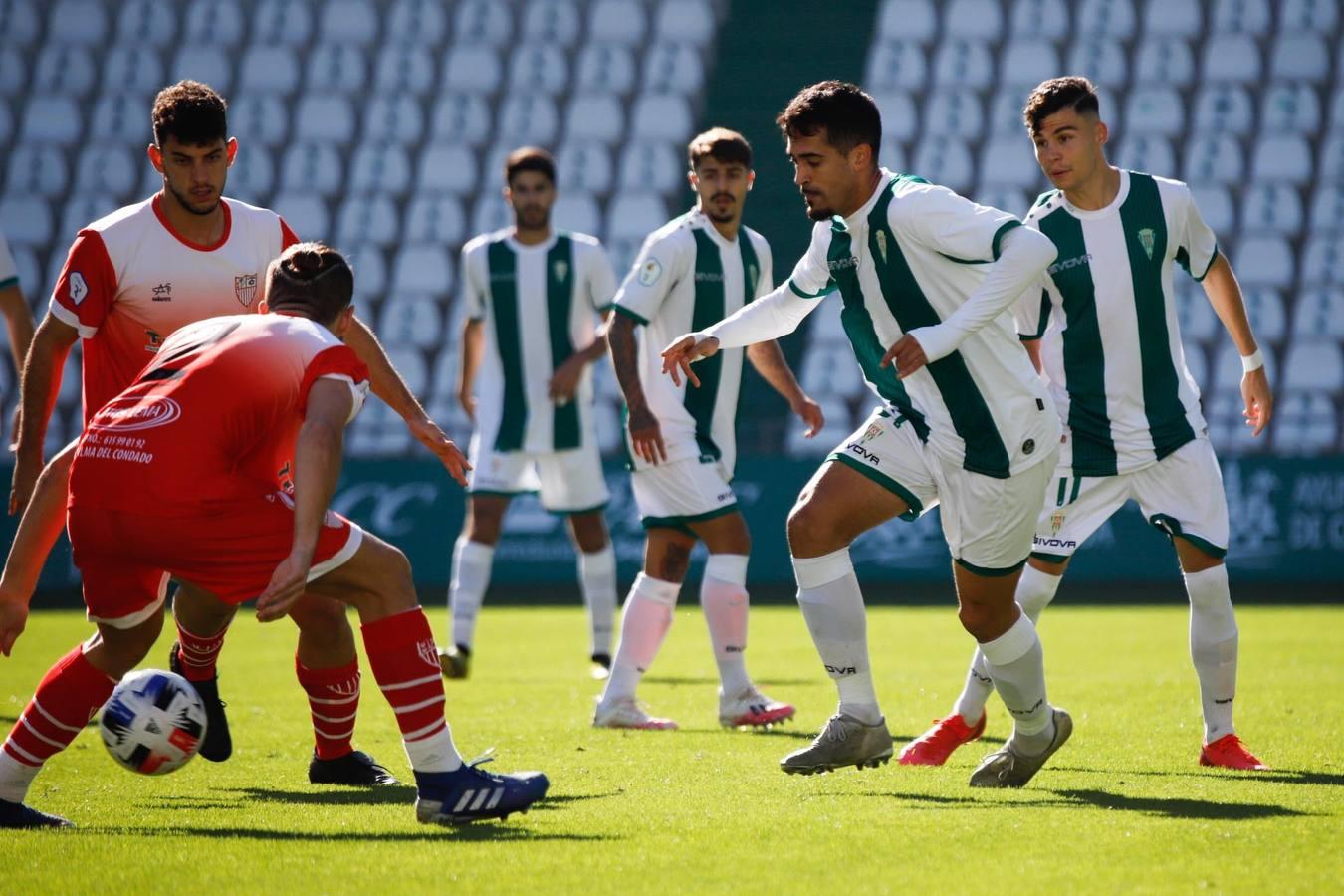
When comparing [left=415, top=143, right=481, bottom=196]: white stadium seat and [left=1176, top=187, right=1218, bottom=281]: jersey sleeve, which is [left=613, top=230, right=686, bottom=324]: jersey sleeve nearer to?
[left=1176, top=187, right=1218, bottom=281]: jersey sleeve

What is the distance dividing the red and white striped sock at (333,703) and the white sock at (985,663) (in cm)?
209

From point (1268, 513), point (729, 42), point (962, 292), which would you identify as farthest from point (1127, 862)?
point (729, 42)

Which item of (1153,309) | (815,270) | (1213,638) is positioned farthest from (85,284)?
(1213,638)

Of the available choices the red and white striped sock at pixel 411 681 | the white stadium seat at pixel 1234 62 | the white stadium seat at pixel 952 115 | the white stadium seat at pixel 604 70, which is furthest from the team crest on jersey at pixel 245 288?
the white stadium seat at pixel 1234 62

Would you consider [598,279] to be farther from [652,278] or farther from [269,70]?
[269,70]

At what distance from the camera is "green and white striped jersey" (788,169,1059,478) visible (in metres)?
4.91

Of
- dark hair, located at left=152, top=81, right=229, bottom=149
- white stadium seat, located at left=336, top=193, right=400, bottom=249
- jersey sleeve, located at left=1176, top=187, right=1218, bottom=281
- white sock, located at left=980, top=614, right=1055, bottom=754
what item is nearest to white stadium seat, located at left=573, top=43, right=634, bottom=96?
white stadium seat, located at left=336, top=193, right=400, bottom=249

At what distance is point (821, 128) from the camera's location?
498cm

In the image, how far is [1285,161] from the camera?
Answer: 18.9 meters

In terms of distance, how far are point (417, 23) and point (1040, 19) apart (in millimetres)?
7696

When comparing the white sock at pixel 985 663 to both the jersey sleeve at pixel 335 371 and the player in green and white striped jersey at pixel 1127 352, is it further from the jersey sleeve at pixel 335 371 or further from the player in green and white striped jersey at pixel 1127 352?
the jersey sleeve at pixel 335 371

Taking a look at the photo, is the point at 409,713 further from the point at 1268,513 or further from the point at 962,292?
the point at 1268,513

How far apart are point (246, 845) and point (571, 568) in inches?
425

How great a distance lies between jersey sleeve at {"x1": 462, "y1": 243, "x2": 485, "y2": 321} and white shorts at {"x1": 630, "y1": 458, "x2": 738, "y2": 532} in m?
2.96
